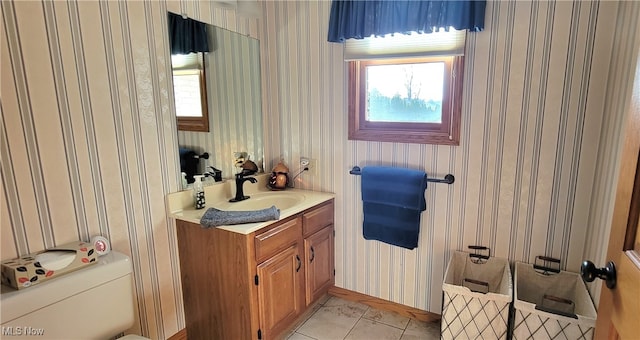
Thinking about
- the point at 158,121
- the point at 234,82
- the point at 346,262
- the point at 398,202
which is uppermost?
the point at 234,82

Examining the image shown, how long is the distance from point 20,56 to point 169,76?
2.06ft

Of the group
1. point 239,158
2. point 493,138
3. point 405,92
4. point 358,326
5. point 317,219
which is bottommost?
point 358,326

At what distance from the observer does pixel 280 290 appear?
1921mm

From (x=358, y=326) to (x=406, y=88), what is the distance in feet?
4.98

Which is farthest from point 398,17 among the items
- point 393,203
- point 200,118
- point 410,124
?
point 200,118

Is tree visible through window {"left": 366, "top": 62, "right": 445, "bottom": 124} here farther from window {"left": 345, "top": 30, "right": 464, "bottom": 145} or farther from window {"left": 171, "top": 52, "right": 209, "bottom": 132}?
window {"left": 171, "top": 52, "right": 209, "bottom": 132}

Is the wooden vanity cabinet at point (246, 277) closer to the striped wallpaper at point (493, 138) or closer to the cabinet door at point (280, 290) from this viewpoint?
the cabinet door at point (280, 290)

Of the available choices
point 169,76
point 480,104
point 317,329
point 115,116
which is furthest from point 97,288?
point 480,104

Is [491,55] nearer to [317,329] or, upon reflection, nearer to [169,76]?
[169,76]

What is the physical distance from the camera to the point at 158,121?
180cm

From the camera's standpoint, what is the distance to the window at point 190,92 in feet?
6.17

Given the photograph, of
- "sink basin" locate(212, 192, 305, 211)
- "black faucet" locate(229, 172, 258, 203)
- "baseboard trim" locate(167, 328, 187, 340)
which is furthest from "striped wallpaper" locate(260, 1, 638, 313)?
"baseboard trim" locate(167, 328, 187, 340)

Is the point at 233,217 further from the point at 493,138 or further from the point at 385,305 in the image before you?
the point at 493,138

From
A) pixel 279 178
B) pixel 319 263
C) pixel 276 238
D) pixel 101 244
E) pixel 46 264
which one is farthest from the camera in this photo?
pixel 279 178
